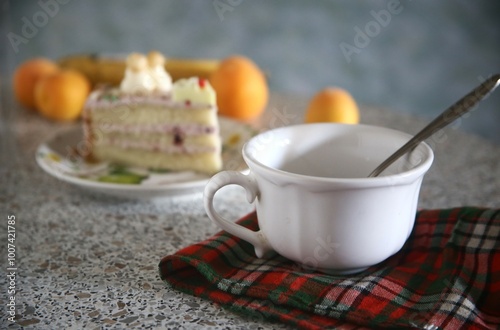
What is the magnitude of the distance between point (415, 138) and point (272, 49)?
187 centimetres

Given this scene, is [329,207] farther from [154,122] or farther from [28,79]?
[28,79]

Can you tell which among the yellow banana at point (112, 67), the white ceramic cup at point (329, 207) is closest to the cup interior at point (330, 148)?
the white ceramic cup at point (329, 207)

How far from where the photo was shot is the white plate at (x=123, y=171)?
2.97 feet

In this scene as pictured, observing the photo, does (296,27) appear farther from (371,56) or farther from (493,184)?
(493,184)

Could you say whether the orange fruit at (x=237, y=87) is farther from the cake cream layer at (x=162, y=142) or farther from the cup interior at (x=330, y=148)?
the cup interior at (x=330, y=148)

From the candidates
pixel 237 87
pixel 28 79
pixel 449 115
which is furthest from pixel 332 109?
pixel 28 79

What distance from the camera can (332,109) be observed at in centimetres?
119

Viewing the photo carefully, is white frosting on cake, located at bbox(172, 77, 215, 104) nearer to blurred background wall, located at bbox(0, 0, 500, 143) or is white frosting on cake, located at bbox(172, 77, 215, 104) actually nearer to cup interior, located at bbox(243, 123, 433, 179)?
cup interior, located at bbox(243, 123, 433, 179)

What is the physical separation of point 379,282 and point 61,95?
3.28 ft

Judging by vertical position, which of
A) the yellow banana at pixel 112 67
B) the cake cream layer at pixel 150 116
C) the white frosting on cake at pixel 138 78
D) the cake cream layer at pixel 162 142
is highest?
the white frosting on cake at pixel 138 78

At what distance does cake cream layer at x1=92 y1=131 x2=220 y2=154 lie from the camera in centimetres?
112

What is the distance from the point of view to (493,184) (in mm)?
1007

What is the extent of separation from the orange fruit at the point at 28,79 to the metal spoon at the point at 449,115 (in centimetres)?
109

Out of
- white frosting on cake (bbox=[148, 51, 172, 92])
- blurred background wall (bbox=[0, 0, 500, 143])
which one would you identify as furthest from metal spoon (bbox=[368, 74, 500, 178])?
blurred background wall (bbox=[0, 0, 500, 143])
